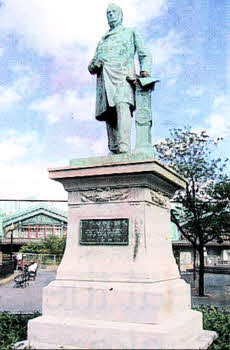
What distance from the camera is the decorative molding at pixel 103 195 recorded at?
5.90 metres

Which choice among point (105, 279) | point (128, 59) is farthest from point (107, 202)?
point (128, 59)

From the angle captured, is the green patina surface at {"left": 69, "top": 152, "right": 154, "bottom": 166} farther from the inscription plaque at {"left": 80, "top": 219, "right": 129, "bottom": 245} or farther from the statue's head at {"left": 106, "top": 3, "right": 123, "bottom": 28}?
the statue's head at {"left": 106, "top": 3, "right": 123, "bottom": 28}

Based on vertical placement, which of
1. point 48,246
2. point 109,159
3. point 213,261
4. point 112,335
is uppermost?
point 109,159

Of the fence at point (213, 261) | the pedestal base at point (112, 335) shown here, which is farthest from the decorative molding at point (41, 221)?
the pedestal base at point (112, 335)

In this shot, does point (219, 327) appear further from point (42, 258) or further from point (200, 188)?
point (42, 258)

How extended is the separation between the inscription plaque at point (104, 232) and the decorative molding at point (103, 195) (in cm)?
27

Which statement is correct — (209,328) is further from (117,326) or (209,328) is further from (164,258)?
(117,326)

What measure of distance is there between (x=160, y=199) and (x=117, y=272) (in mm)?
1201

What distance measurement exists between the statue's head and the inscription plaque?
295 centimetres

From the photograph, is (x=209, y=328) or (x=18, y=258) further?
(x=18, y=258)

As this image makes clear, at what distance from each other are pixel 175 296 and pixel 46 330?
164 cm

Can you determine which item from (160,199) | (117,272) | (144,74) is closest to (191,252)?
(160,199)

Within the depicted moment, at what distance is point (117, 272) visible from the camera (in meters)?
5.66

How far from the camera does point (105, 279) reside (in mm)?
5688
